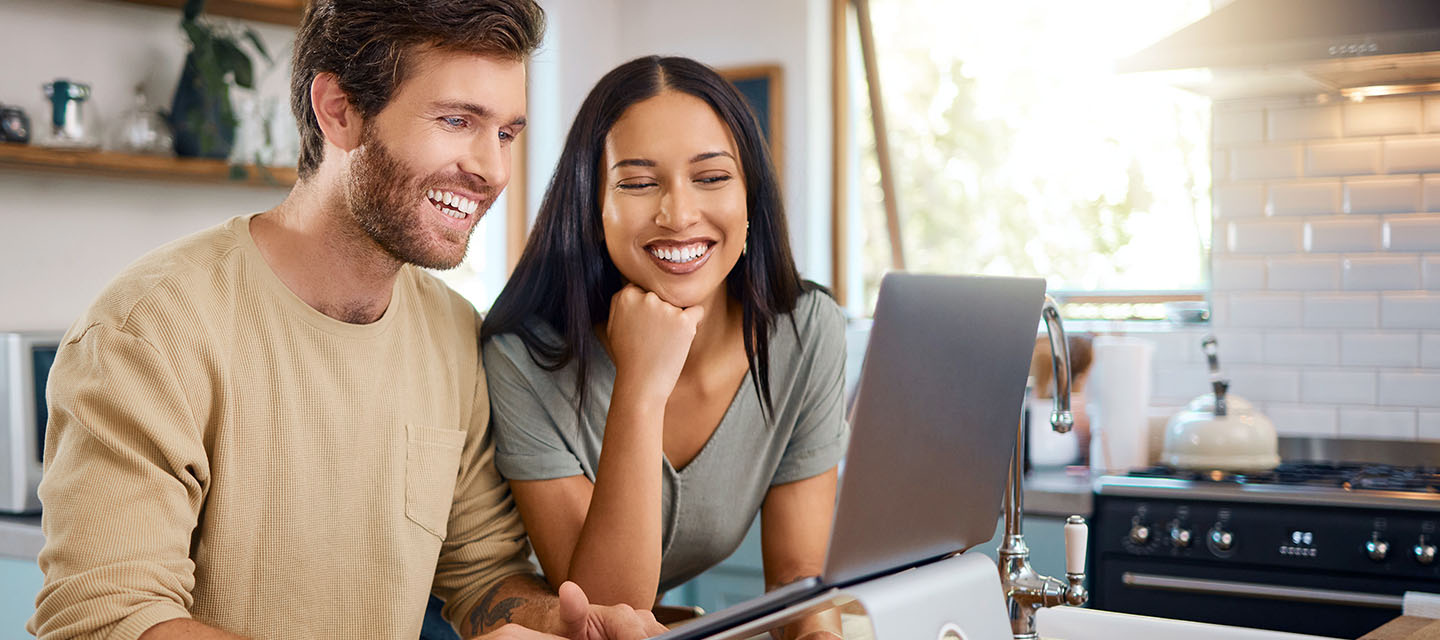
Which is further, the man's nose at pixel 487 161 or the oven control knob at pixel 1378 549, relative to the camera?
the oven control knob at pixel 1378 549

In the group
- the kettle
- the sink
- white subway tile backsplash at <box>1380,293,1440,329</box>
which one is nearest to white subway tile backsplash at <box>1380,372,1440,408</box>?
white subway tile backsplash at <box>1380,293,1440,329</box>

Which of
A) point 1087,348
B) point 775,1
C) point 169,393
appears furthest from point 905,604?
point 775,1

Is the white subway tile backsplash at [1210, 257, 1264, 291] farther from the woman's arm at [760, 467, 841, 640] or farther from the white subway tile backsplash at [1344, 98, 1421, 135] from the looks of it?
the woman's arm at [760, 467, 841, 640]

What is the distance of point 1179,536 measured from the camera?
2.61 m

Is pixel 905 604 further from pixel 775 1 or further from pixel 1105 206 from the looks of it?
pixel 775 1

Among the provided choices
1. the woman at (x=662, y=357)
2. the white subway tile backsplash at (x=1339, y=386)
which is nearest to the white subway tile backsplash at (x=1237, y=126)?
the white subway tile backsplash at (x=1339, y=386)

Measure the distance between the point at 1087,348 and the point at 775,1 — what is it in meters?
1.59

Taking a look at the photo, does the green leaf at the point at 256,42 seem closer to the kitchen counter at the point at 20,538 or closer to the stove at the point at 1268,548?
the kitchen counter at the point at 20,538

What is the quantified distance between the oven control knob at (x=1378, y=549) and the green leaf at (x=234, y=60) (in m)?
2.66

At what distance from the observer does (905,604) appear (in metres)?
0.94

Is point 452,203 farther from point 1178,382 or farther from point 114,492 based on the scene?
point 1178,382

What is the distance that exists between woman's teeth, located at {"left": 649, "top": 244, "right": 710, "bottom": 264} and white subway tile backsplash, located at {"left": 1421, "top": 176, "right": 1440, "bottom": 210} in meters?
2.33

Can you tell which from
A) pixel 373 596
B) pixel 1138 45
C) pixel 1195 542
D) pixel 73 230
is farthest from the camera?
pixel 1138 45

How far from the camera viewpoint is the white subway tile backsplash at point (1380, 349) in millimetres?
3100
